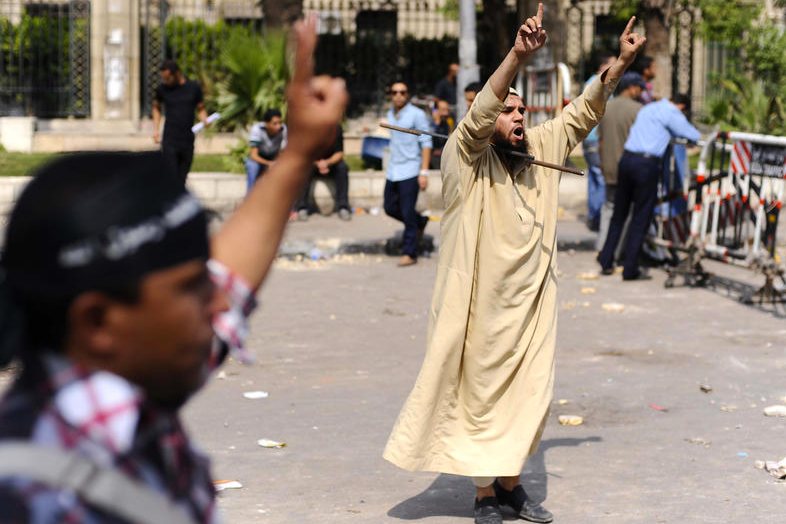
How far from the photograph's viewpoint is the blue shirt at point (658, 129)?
36.1ft

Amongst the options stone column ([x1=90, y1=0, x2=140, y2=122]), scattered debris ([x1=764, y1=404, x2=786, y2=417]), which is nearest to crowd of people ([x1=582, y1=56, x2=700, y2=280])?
scattered debris ([x1=764, y1=404, x2=786, y2=417])

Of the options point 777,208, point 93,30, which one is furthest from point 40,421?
point 93,30

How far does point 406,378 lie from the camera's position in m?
7.58

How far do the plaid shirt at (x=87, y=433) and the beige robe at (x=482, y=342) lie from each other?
3433 millimetres

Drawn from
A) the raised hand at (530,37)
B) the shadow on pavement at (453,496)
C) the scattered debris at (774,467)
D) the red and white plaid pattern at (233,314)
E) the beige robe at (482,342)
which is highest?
the raised hand at (530,37)

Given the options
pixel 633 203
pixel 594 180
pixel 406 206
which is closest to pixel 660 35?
pixel 594 180

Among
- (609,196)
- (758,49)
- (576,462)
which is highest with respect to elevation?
(758,49)

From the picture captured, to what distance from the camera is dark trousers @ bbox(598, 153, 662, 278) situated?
36.4 ft

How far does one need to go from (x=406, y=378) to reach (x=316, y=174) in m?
6.84

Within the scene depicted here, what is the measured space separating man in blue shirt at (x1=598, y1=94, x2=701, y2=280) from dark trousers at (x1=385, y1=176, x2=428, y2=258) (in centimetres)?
187

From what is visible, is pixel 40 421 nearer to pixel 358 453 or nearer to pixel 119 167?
pixel 119 167

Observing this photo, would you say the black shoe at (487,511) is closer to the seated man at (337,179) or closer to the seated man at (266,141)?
the seated man at (266,141)

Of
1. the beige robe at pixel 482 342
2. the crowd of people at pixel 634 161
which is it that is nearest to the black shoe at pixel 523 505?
the beige robe at pixel 482 342

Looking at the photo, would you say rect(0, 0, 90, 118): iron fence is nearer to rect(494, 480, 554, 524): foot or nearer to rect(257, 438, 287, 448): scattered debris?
rect(257, 438, 287, 448): scattered debris
